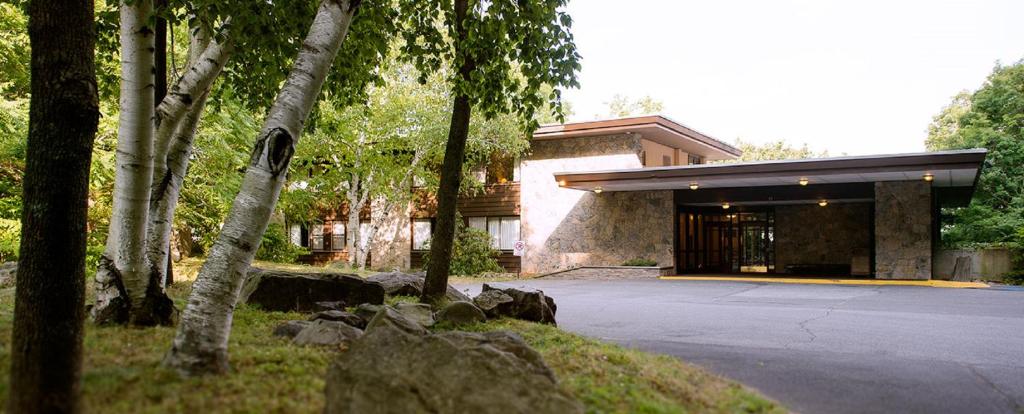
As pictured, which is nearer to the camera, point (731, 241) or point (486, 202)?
point (486, 202)

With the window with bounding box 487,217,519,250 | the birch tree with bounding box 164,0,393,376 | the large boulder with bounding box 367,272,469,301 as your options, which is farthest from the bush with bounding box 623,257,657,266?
the birch tree with bounding box 164,0,393,376

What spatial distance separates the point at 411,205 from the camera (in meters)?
29.4

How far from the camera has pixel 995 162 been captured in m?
26.5

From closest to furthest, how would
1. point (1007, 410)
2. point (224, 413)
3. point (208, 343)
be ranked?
point (224, 413) < point (208, 343) < point (1007, 410)

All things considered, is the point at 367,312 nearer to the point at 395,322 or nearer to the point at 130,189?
the point at 395,322

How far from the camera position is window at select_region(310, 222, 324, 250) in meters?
32.0

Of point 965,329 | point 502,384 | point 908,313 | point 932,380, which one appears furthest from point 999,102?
point 502,384

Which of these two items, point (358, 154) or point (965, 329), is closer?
point (965, 329)

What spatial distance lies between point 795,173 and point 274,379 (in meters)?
18.2

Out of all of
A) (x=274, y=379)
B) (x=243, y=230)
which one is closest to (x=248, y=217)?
(x=243, y=230)

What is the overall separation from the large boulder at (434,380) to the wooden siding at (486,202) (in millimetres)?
22599

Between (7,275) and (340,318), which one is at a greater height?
(7,275)

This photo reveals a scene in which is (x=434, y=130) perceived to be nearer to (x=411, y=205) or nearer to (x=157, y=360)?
(x=411, y=205)

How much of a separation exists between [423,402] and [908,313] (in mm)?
10899
